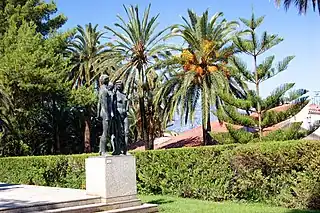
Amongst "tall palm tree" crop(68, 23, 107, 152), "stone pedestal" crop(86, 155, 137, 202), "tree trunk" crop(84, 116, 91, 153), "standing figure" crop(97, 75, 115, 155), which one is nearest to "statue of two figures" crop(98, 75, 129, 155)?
"standing figure" crop(97, 75, 115, 155)

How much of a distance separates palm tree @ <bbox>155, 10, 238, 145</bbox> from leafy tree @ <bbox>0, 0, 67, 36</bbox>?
12.0m

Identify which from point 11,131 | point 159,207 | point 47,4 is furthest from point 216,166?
point 47,4

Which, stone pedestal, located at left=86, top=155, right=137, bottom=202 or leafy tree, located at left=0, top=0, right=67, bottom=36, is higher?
leafy tree, located at left=0, top=0, right=67, bottom=36

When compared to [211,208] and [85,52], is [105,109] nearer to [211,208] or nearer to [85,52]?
[211,208]

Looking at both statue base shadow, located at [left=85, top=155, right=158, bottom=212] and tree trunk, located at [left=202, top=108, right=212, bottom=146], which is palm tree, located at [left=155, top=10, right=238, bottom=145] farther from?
statue base shadow, located at [left=85, top=155, right=158, bottom=212]

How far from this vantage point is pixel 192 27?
76.8ft

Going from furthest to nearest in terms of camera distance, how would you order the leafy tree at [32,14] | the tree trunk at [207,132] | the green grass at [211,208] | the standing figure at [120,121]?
the leafy tree at [32,14] < the tree trunk at [207,132] < the standing figure at [120,121] < the green grass at [211,208]

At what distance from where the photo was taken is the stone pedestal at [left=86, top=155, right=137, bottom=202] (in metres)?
10.7

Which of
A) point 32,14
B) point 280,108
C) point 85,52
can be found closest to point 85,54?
point 85,52

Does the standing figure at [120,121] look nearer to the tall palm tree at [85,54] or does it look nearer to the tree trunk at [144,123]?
the tree trunk at [144,123]

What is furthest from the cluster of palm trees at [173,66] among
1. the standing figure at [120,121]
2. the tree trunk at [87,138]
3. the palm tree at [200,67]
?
the standing figure at [120,121]

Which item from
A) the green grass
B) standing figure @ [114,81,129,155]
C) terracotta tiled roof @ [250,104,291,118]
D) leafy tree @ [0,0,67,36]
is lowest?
the green grass

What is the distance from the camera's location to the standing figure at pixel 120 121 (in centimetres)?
1136

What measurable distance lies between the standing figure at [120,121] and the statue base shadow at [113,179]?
1.05 feet
